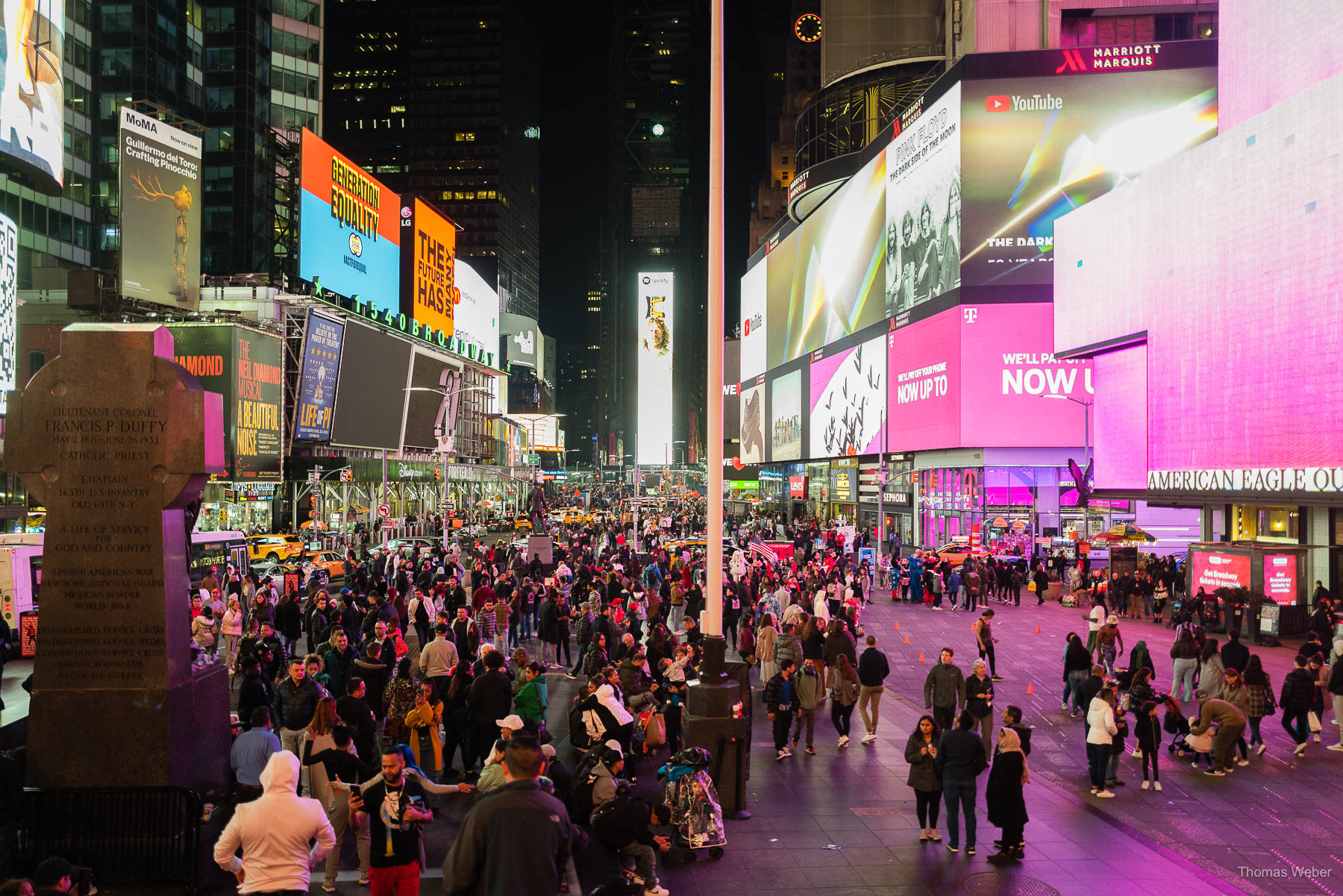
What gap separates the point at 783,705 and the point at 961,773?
3772 mm

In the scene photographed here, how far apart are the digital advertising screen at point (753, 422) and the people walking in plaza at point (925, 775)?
99.6m

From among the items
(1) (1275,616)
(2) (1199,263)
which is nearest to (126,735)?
(1) (1275,616)

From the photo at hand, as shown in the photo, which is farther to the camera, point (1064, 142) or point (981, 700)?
point (1064, 142)

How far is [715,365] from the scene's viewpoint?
11.0 metres

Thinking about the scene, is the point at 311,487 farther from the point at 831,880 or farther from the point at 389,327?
the point at 831,880

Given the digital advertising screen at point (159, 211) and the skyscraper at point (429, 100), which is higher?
the skyscraper at point (429, 100)

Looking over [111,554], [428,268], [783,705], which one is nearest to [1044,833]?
[783,705]

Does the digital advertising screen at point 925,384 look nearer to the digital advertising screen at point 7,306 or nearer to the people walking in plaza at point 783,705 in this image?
the people walking in plaza at point 783,705

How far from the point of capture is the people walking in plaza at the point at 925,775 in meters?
9.35

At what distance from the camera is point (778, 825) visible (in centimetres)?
982

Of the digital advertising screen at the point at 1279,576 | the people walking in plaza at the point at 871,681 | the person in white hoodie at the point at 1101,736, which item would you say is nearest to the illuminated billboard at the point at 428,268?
the digital advertising screen at the point at 1279,576

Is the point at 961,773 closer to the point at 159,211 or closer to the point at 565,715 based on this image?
the point at 565,715

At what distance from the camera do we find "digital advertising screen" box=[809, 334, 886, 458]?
66250 millimetres

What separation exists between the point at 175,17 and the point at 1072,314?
2533 inches
